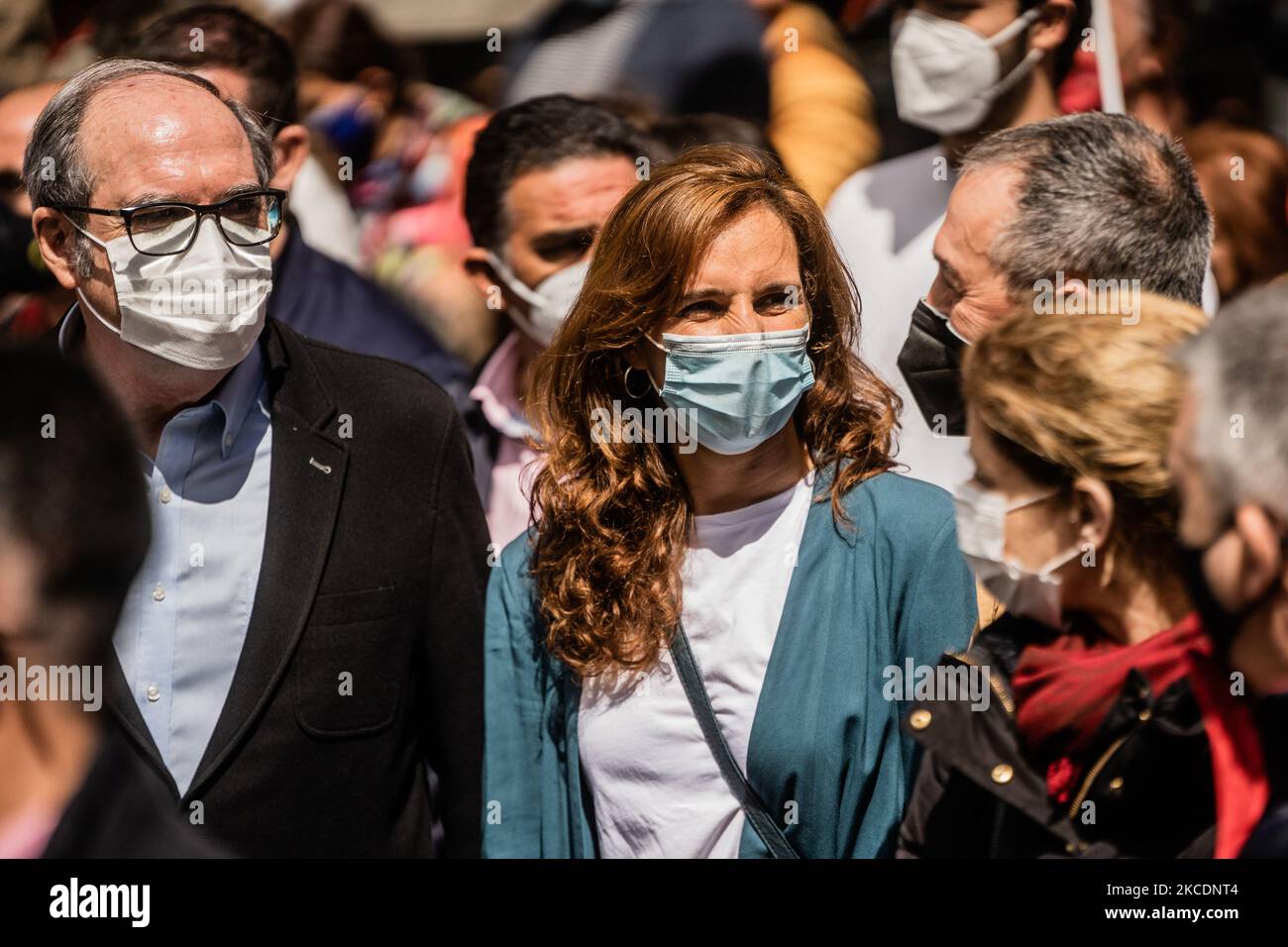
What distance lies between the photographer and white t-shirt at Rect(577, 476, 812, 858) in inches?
104

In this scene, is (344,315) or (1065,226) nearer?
(1065,226)

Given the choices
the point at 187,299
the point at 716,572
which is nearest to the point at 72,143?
the point at 187,299

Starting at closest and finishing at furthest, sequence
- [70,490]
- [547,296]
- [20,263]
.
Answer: [70,490], [547,296], [20,263]

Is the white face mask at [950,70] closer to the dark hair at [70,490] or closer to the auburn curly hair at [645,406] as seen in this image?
the auburn curly hair at [645,406]

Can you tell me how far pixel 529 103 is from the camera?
13.0 ft

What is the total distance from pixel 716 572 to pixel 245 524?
3.05 feet

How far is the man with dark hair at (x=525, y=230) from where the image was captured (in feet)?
12.3

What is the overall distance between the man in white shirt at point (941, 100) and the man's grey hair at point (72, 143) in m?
1.56

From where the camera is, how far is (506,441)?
3.80m

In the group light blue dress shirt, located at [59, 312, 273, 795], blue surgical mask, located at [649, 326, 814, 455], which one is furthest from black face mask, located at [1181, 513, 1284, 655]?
light blue dress shirt, located at [59, 312, 273, 795]

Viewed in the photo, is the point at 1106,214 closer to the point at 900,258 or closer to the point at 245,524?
the point at 900,258

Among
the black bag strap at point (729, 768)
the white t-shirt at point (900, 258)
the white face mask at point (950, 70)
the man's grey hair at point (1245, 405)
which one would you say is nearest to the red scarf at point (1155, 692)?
the man's grey hair at point (1245, 405)
